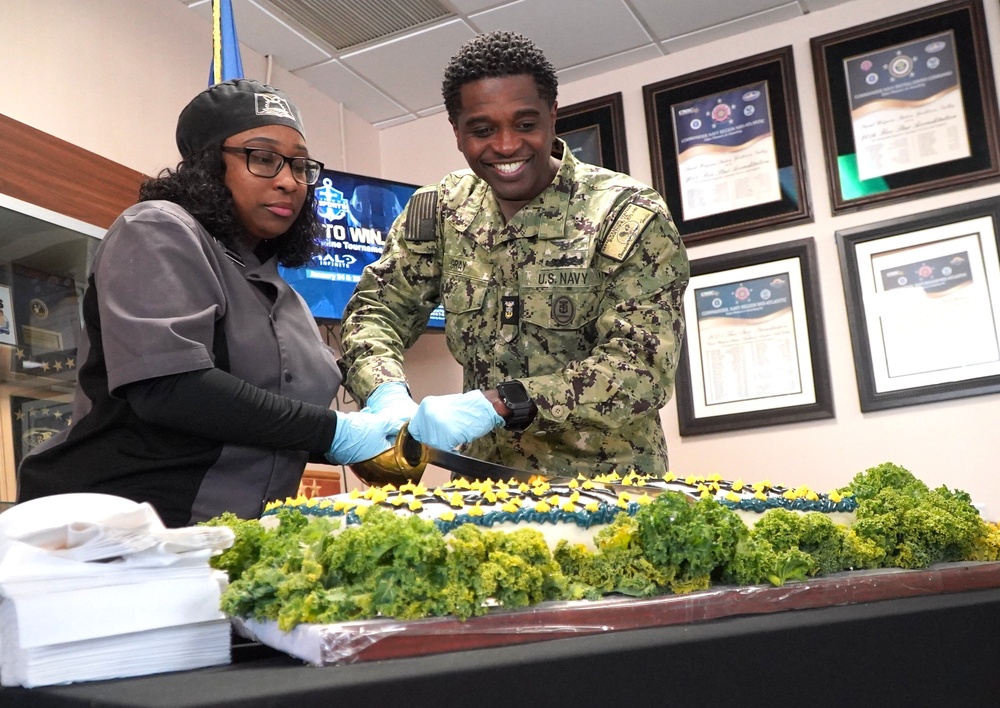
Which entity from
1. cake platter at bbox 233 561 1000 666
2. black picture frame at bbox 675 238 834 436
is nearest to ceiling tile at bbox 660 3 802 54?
black picture frame at bbox 675 238 834 436

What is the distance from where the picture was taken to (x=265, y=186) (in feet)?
5.66

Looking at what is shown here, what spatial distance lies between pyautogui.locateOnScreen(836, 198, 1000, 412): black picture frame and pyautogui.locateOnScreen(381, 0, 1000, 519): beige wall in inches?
2.1

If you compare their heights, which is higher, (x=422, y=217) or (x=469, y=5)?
(x=469, y=5)

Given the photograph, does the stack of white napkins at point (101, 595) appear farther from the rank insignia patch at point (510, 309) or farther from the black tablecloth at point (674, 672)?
the rank insignia patch at point (510, 309)

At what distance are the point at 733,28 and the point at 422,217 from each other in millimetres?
2709

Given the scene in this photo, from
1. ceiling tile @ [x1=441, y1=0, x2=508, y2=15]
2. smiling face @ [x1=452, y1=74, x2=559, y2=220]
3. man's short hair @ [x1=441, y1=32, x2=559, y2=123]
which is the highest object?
ceiling tile @ [x1=441, y1=0, x2=508, y2=15]

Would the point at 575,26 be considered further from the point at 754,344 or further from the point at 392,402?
the point at 392,402

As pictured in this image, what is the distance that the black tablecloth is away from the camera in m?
0.67

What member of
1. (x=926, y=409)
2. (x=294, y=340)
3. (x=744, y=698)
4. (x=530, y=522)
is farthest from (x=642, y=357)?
(x=926, y=409)

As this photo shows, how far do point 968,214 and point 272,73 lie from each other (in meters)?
2.87

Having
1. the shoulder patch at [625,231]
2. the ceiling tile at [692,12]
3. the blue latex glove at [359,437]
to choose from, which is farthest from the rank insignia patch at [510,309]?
the ceiling tile at [692,12]

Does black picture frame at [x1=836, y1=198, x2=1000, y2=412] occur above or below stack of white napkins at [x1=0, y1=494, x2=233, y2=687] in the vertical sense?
above

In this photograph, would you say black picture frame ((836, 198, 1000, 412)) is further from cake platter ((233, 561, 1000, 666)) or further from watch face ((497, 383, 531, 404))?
cake platter ((233, 561, 1000, 666))

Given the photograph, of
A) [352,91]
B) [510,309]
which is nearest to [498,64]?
[510,309]
